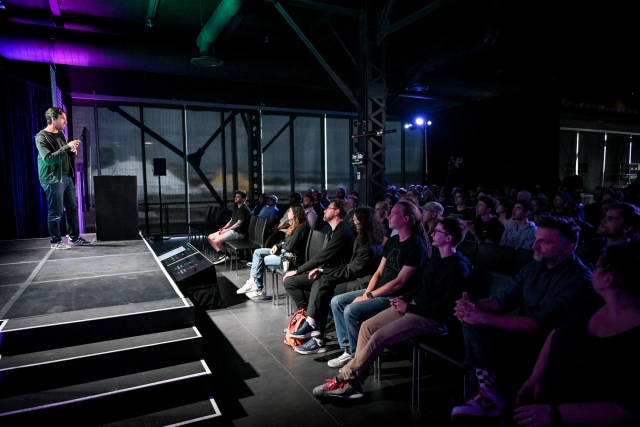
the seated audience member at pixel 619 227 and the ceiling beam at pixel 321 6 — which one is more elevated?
the ceiling beam at pixel 321 6

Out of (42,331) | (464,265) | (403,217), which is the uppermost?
(403,217)

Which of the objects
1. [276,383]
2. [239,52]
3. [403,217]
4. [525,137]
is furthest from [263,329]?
[525,137]

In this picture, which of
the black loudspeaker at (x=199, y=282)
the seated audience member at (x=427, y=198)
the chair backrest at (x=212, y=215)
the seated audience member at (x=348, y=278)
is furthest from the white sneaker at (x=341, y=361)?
the chair backrest at (x=212, y=215)

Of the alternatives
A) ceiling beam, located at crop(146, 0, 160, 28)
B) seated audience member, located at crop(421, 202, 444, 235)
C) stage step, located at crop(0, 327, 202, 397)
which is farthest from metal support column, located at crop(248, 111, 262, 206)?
stage step, located at crop(0, 327, 202, 397)

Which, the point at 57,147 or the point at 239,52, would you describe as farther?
the point at 239,52

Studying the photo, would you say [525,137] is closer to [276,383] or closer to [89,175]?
[276,383]

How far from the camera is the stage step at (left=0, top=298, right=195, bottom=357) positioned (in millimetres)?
2598

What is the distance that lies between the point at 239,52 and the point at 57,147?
3.92 metres

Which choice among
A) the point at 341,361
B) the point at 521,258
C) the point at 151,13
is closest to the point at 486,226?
the point at 521,258

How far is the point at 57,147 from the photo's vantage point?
190 inches

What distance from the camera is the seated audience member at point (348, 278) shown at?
12.0ft

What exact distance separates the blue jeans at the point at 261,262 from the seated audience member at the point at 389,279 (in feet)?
5.74

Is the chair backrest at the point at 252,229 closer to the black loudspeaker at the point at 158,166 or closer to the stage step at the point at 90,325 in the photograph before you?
the black loudspeaker at the point at 158,166

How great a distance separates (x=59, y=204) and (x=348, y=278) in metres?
3.68
